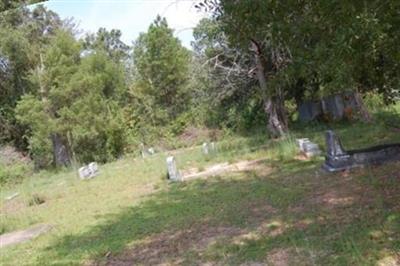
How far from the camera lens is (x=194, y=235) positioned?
17.9 feet

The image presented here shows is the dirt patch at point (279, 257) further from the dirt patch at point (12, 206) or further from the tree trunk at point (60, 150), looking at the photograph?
the tree trunk at point (60, 150)

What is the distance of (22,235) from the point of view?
281 inches

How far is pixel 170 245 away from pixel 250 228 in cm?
82

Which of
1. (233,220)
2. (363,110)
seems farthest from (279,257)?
(363,110)

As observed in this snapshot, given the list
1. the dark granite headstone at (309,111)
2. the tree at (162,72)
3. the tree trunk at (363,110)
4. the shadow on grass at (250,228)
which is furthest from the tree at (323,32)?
the tree at (162,72)

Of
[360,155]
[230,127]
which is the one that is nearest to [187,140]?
[230,127]

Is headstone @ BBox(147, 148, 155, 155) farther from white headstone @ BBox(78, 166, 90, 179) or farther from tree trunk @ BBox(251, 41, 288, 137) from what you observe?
tree trunk @ BBox(251, 41, 288, 137)

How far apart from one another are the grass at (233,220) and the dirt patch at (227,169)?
136 millimetres

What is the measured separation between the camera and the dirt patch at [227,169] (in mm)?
9391

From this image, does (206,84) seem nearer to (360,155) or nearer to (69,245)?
(360,155)

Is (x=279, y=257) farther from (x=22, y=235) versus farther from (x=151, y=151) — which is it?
(x=151, y=151)

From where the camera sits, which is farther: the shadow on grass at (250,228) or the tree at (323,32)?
the shadow on grass at (250,228)

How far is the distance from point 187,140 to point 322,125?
260 inches

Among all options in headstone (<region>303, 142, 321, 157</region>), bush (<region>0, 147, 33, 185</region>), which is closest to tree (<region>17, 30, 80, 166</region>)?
bush (<region>0, 147, 33, 185</region>)
